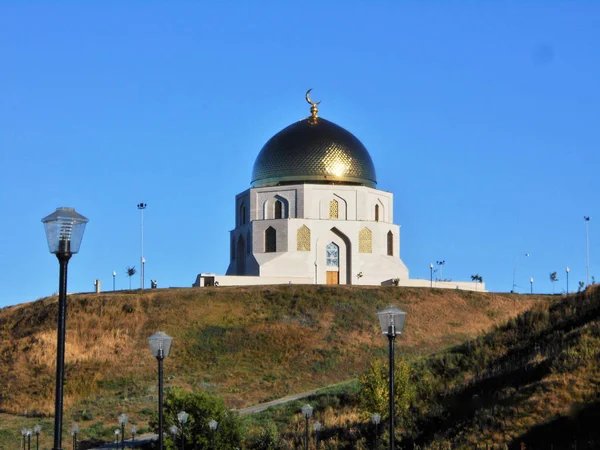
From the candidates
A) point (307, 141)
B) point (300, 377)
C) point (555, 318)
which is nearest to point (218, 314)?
point (300, 377)

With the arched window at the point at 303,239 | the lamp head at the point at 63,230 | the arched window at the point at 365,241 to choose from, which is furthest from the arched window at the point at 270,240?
the lamp head at the point at 63,230

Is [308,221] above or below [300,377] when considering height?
above

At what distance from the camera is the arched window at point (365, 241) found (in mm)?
57181

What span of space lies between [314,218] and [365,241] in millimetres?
3059

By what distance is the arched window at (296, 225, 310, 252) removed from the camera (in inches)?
2227

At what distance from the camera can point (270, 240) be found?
5709 cm

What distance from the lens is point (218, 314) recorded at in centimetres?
5103

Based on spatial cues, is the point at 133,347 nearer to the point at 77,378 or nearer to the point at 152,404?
the point at 77,378

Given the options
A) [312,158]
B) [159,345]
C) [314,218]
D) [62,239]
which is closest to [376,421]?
[159,345]

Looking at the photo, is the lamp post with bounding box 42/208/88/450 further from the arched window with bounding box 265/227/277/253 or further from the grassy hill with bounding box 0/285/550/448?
the arched window with bounding box 265/227/277/253

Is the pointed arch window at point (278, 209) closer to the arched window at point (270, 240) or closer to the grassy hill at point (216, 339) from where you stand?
the arched window at point (270, 240)

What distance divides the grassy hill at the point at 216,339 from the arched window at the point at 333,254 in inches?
146

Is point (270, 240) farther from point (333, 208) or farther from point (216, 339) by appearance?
point (216, 339)

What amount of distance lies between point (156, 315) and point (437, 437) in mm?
29579
